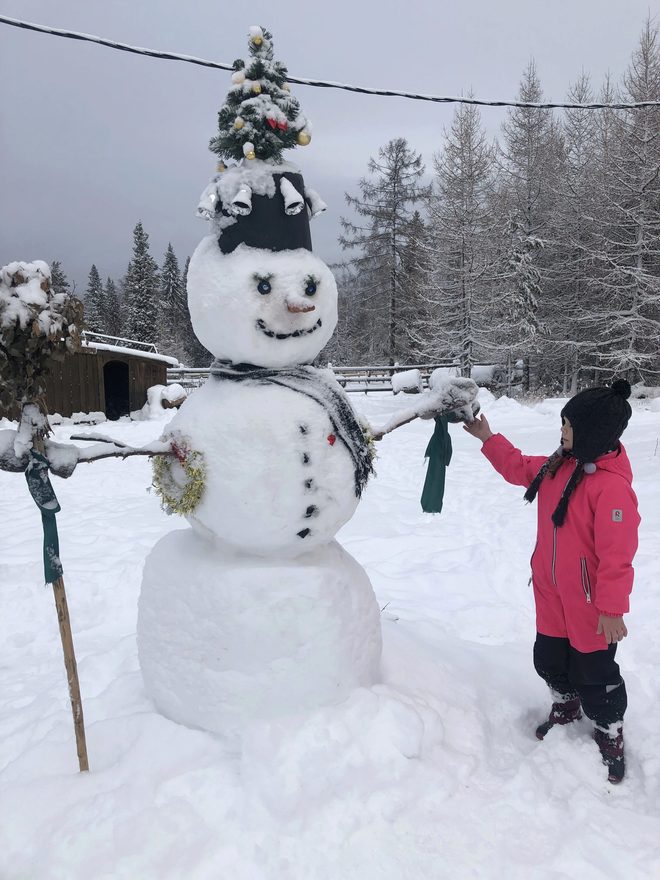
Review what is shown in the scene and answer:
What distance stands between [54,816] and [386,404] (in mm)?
14179

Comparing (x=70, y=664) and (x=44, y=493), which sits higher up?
(x=44, y=493)

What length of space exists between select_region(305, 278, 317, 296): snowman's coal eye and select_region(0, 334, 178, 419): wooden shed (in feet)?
38.7

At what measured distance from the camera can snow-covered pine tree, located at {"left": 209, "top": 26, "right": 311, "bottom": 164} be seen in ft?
7.45

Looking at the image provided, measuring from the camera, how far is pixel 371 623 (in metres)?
2.58

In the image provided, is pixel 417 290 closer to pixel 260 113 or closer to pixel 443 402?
pixel 443 402

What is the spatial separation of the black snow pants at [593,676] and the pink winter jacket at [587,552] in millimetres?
65

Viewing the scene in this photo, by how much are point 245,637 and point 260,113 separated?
215 centimetres

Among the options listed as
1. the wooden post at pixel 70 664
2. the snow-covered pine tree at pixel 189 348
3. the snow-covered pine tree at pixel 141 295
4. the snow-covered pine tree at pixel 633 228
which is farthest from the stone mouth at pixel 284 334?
the snow-covered pine tree at pixel 189 348

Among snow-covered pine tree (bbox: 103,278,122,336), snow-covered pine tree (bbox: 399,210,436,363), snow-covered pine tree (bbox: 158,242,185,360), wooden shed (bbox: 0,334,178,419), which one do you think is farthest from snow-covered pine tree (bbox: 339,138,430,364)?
snow-covered pine tree (bbox: 103,278,122,336)

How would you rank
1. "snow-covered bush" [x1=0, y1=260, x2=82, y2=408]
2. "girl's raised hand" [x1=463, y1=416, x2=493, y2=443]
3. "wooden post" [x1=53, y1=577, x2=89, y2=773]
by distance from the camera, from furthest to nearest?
"girl's raised hand" [x1=463, y1=416, x2=493, y2=443] < "wooden post" [x1=53, y1=577, x2=89, y2=773] < "snow-covered bush" [x1=0, y1=260, x2=82, y2=408]

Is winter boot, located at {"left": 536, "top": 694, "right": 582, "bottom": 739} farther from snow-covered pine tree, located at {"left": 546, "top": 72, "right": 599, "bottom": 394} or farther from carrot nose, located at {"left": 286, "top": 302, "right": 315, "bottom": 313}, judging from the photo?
snow-covered pine tree, located at {"left": 546, "top": 72, "right": 599, "bottom": 394}

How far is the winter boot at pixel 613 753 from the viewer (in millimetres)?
2379

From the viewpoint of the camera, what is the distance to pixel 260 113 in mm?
2262

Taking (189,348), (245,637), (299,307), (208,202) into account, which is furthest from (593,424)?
(189,348)
